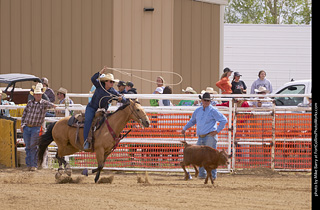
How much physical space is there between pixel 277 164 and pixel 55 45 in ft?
28.0

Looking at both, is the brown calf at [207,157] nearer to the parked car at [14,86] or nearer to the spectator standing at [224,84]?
the spectator standing at [224,84]

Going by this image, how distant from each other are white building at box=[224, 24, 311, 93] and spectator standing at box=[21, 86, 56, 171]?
16.2 m

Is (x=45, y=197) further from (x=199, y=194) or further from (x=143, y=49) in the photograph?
(x=143, y=49)

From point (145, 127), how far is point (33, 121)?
3.43m

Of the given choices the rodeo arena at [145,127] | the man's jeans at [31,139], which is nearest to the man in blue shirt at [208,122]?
the rodeo arena at [145,127]

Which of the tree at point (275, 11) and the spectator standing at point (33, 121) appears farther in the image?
the tree at point (275, 11)

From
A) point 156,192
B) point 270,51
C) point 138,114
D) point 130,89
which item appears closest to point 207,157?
point 138,114

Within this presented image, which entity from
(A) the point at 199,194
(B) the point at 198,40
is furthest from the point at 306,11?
(A) the point at 199,194

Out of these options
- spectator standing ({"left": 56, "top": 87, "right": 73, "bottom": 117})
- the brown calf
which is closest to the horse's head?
the brown calf

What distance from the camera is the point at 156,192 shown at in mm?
12578

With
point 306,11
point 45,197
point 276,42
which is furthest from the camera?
point 306,11

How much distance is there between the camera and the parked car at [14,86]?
2034 cm

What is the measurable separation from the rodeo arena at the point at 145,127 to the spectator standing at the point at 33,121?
22mm

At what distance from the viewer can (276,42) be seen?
32562mm
